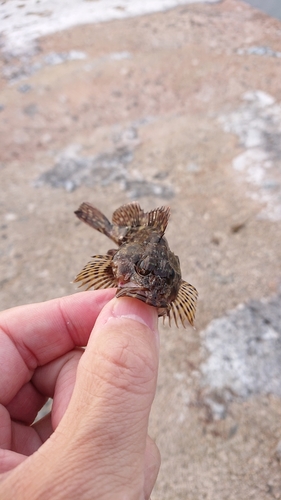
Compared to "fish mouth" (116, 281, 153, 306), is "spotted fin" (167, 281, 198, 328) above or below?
below

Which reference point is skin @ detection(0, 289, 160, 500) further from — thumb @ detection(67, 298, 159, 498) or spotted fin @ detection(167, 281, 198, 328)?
spotted fin @ detection(167, 281, 198, 328)

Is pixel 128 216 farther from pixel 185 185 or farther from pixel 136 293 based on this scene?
pixel 185 185

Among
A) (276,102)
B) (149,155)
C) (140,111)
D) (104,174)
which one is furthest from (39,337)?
(276,102)

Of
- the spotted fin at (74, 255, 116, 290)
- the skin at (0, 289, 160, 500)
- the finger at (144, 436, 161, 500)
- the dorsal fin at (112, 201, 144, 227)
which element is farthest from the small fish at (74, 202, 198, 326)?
the finger at (144, 436, 161, 500)

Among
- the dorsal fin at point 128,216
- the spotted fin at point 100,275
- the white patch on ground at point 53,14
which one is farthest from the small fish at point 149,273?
the white patch on ground at point 53,14

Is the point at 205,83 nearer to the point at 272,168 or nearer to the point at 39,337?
the point at 272,168
